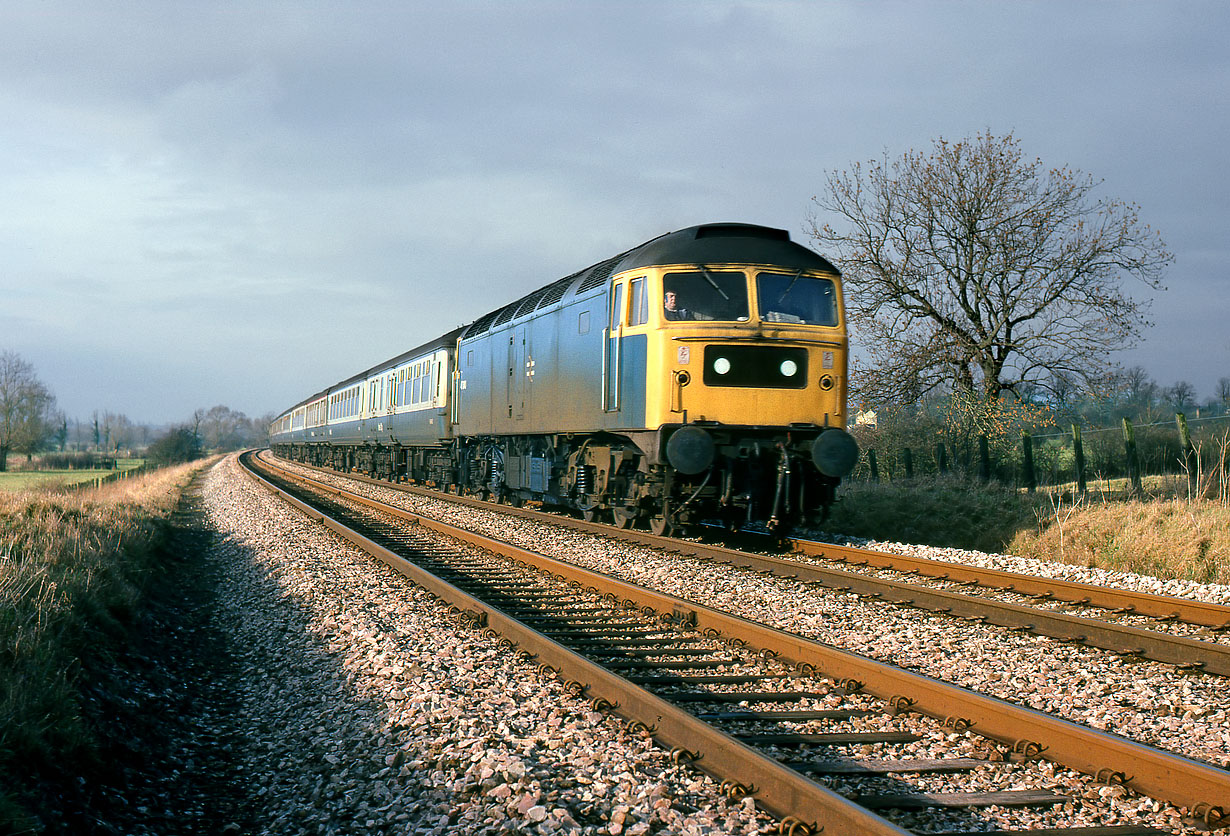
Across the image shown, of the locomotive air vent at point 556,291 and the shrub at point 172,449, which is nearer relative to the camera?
the locomotive air vent at point 556,291

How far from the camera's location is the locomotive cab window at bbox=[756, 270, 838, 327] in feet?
33.2

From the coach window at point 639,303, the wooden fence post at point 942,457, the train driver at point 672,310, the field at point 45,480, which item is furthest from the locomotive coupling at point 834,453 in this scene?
the field at point 45,480

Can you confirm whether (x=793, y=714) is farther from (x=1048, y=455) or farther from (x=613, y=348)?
(x=1048, y=455)

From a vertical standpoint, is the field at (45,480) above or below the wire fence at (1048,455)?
below

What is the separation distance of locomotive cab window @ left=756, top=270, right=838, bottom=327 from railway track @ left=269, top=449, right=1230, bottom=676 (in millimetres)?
2618

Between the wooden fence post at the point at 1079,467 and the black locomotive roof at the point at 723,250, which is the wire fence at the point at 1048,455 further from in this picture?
the black locomotive roof at the point at 723,250

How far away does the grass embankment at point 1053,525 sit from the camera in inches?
343

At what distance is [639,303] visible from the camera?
10.3 m

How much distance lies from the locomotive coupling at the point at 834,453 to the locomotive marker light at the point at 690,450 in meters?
1.27

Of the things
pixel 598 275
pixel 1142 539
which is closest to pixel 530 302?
pixel 598 275

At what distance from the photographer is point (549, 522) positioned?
523 inches

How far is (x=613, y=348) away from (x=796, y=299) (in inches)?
88.2

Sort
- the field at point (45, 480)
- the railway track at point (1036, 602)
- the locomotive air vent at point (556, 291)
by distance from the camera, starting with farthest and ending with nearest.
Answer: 1. the field at point (45, 480)
2. the locomotive air vent at point (556, 291)
3. the railway track at point (1036, 602)

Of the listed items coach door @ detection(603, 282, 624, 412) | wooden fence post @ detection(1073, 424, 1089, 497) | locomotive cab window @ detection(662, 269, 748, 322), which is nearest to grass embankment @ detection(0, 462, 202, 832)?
coach door @ detection(603, 282, 624, 412)
